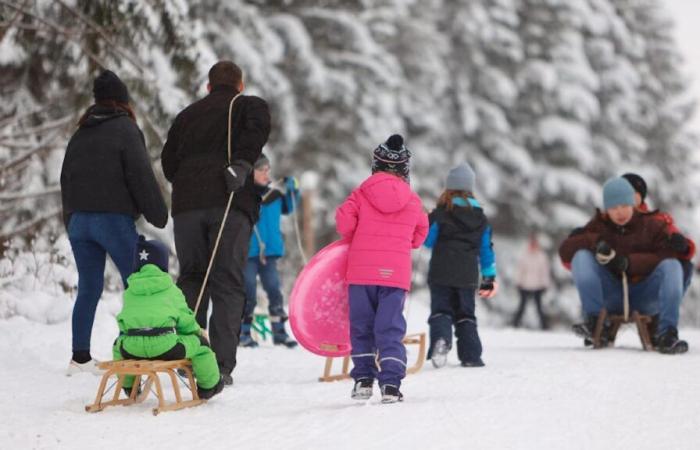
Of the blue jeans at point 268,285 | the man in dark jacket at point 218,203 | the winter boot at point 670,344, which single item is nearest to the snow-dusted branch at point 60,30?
the blue jeans at point 268,285

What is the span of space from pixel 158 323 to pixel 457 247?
3.20 metres

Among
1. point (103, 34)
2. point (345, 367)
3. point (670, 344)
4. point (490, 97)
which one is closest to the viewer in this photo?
point (345, 367)

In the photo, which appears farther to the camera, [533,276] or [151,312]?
[533,276]

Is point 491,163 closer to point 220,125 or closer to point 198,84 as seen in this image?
point 198,84

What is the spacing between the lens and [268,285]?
9.45m

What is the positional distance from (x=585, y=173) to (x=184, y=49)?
19179 millimetres

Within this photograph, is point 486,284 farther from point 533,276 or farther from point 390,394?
point 533,276

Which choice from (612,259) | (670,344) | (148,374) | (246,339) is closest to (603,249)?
(612,259)

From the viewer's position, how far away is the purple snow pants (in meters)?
5.70

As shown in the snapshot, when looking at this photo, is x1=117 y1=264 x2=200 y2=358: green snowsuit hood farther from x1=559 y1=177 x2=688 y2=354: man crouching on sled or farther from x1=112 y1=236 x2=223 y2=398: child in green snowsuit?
x1=559 y1=177 x2=688 y2=354: man crouching on sled

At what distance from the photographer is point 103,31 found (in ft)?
34.1

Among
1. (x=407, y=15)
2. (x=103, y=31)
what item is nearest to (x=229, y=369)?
(x=103, y=31)

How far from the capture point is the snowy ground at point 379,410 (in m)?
4.66

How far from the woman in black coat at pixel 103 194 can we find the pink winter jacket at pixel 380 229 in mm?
1293
